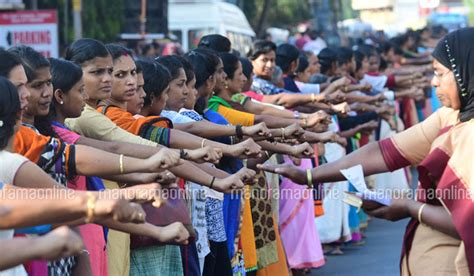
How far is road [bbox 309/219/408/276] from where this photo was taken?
34.0 ft

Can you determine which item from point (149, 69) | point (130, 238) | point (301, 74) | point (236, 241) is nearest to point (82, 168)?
point (130, 238)

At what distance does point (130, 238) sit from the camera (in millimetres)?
6355

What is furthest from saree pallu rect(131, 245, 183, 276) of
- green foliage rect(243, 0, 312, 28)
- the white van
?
green foliage rect(243, 0, 312, 28)

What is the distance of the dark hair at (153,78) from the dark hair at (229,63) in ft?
4.59

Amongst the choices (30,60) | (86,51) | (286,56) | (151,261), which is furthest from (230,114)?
(286,56)

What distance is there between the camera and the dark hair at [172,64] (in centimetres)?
721

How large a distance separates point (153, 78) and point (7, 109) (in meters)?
2.52

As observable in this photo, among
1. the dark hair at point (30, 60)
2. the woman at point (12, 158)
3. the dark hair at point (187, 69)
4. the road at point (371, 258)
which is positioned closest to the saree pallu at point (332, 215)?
the road at point (371, 258)

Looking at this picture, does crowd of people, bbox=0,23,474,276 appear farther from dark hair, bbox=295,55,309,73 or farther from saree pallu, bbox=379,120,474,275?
dark hair, bbox=295,55,309,73

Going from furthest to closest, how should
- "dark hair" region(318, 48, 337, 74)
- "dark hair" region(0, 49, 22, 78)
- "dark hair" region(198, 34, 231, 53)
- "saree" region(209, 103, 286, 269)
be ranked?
"dark hair" region(318, 48, 337, 74)
"dark hair" region(198, 34, 231, 53)
"saree" region(209, 103, 286, 269)
"dark hair" region(0, 49, 22, 78)

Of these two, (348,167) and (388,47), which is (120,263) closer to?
(348,167)

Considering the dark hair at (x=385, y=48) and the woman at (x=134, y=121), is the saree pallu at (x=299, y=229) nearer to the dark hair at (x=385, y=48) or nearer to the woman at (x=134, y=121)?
the woman at (x=134, y=121)

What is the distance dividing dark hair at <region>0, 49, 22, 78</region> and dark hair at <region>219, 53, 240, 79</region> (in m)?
3.33

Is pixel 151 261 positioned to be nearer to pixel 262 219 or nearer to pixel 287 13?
pixel 262 219
